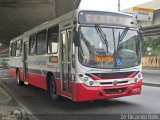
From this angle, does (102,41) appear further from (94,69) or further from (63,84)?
(63,84)

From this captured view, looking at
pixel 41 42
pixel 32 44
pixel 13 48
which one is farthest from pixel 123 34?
pixel 13 48

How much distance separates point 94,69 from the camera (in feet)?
31.3

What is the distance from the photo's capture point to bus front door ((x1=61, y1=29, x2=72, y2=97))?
395 inches

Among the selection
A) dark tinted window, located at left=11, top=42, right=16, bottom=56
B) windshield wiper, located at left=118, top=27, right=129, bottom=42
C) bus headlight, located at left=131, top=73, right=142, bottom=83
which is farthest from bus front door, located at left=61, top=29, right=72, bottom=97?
dark tinted window, located at left=11, top=42, right=16, bottom=56

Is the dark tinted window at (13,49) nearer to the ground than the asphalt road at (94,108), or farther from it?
farther from it

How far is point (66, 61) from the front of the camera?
1028 centimetres

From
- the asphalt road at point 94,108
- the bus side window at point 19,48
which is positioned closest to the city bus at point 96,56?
the asphalt road at point 94,108

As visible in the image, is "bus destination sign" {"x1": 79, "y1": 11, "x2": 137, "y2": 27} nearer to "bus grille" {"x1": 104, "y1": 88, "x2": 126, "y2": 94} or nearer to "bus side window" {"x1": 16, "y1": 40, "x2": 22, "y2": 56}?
"bus grille" {"x1": 104, "y1": 88, "x2": 126, "y2": 94}

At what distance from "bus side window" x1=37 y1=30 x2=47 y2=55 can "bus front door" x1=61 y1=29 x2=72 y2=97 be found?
2189mm

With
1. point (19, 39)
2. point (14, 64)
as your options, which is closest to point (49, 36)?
point (19, 39)

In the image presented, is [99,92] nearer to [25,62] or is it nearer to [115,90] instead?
[115,90]

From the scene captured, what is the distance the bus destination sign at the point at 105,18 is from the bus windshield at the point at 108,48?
0.59 ft

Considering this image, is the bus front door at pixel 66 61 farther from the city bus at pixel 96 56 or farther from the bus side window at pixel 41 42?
the bus side window at pixel 41 42

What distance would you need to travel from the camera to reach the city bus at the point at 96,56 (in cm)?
948
